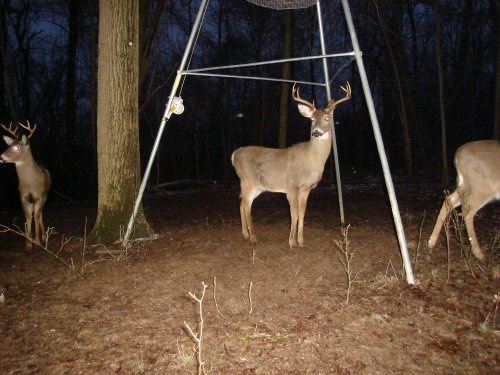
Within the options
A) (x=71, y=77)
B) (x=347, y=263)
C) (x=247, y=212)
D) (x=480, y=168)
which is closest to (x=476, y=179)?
(x=480, y=168)

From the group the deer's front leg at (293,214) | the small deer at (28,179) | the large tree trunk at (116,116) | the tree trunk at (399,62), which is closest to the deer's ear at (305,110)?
the deer's front leg at (293,214)

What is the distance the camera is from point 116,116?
5340mm

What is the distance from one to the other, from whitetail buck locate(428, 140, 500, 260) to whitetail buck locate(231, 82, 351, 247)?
1.71m

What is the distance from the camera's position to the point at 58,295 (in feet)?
12.0

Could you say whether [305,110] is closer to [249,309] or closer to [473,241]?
[473,241]

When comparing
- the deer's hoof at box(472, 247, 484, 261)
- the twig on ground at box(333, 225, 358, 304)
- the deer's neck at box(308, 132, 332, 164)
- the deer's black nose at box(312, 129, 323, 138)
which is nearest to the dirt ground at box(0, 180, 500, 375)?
the twig on ground at box(333, 225, 358, 304)

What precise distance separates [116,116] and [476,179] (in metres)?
4.83

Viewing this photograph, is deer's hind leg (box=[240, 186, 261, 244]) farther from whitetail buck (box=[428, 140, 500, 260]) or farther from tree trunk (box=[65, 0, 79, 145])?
tree trunk (box=[65, 0, 79, 145])

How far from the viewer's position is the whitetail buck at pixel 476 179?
4.59 meters

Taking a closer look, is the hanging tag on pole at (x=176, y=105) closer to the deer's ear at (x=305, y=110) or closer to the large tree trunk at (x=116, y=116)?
the large tree trunk at (x=116, y=116)

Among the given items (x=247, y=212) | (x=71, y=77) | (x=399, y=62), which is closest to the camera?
(x=247, y=212)

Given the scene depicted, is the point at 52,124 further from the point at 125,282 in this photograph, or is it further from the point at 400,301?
the point at 400,301

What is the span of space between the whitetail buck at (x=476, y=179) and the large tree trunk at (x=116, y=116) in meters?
4.31

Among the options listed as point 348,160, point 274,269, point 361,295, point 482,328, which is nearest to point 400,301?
point 361,295
